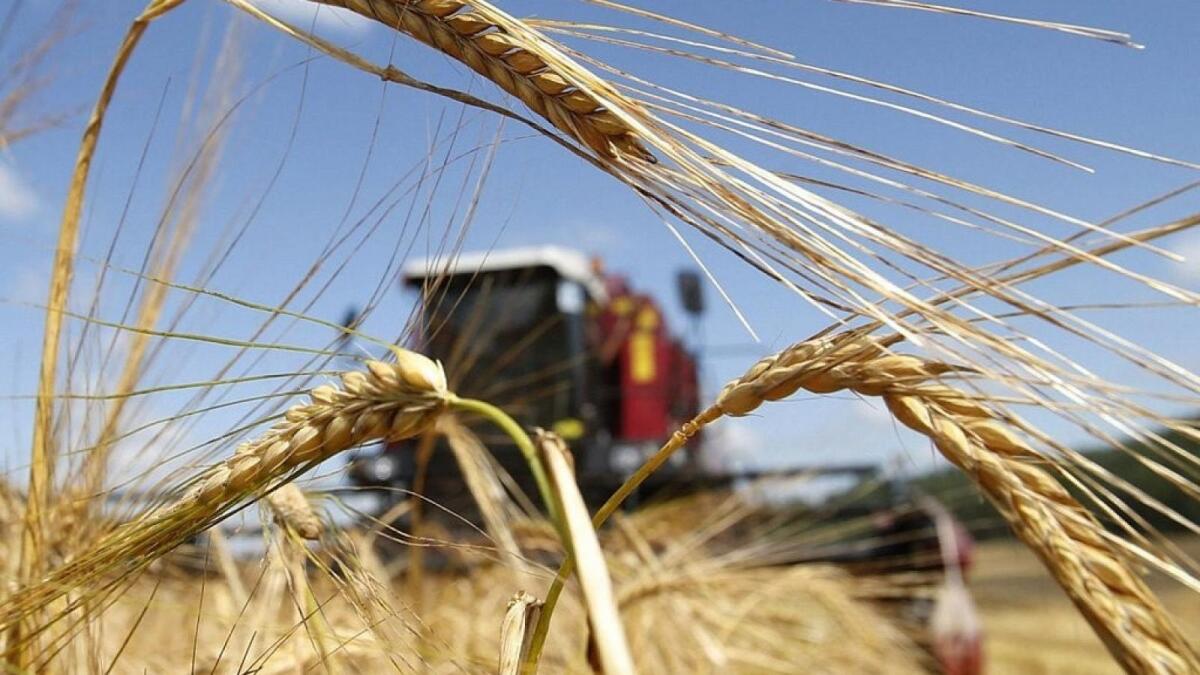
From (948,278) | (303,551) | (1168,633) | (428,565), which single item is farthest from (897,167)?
(428,565)

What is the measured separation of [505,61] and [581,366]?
5907 mm

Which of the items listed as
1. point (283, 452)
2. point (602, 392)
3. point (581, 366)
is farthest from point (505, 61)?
point (602, 392)

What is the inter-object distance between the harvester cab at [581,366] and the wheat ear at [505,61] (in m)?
4.53

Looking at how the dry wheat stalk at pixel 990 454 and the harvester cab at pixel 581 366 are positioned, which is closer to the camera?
the dry wheat stalk at pixel 990 454

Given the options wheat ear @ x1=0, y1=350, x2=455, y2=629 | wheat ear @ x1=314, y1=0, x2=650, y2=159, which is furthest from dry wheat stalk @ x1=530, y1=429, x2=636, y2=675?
wheat ear @ x1=314, y1=0, x2=650, y2=159

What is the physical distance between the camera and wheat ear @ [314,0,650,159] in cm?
56

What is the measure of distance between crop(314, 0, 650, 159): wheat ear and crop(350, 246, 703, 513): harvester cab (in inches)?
178

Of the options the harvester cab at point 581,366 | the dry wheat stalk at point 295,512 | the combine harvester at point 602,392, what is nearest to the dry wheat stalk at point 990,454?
the dry wheat stalk at point 295,512

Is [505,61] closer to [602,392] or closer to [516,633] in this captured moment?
[516,633]

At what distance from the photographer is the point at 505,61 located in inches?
23.6

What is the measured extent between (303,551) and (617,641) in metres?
0.36

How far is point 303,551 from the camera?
67 centimetres

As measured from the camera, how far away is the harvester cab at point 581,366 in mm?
5965

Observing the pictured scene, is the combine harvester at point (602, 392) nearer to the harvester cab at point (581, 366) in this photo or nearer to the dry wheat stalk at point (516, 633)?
the harvester cab at point (581, 366)
